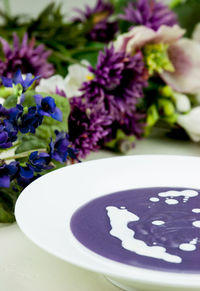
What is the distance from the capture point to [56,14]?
1.04 meters

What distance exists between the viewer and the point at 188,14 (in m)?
1.12

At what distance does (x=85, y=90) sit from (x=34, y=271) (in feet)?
1.06

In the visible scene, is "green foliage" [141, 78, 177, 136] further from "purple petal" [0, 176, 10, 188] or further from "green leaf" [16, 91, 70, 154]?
"purple petal" [0, 176, 10, 188]

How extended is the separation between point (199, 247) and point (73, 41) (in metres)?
0.62

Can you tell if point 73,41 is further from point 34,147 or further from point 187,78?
point 34,147

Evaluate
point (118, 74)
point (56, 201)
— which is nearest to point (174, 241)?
point (56, 201)

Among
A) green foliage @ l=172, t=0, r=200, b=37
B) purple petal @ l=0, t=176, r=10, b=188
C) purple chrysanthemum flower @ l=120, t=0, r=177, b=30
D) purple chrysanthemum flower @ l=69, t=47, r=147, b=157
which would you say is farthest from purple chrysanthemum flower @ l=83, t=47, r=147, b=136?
green foliage @ l=172, t=0, r=200, b=37

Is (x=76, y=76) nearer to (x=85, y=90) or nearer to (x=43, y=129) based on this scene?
(x=85, y=90)

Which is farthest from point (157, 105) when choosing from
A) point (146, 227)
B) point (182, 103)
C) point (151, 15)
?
point (146, 227)

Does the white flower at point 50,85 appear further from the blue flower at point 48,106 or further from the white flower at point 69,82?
the blue flower at point 48,106

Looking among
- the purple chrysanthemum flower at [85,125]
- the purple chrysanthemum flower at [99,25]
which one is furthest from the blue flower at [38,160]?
the purple chrysanthemum flower at [99,25]

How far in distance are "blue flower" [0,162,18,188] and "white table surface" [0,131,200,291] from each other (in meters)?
0.05

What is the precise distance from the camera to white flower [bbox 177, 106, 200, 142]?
84cm

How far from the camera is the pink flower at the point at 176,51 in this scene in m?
0.83
